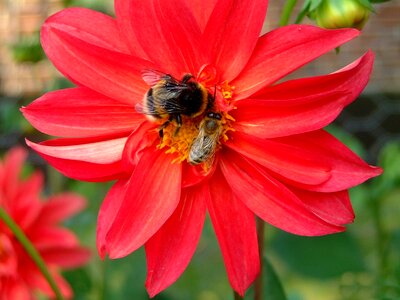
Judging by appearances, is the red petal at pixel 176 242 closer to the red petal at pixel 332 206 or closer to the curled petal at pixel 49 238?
the red petal at pixel 332 206

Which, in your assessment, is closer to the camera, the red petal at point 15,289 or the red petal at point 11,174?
the red petal at point 15,289

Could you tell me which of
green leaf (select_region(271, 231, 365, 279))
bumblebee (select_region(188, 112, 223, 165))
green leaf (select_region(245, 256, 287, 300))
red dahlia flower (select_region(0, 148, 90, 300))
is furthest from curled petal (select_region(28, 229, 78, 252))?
green leaf (select_region(271, 231, 365, 279))

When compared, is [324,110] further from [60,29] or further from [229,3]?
[60,29]

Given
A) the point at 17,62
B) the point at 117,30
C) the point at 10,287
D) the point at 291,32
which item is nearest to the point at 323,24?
the point at 291,32

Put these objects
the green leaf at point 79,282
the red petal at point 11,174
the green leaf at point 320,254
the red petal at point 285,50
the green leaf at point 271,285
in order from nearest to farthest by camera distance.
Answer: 1. the red petal at point 285,50
2. the green leaf at point 271,285
3. the red petal at point 11,174
4. the green leaf at point 79,282
5. the green leaf at point 320,254

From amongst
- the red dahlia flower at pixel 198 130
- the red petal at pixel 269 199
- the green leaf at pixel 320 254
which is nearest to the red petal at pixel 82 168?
the red dahlia flower at pixel 198 130

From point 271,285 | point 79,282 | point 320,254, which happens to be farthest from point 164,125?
point 320,254
